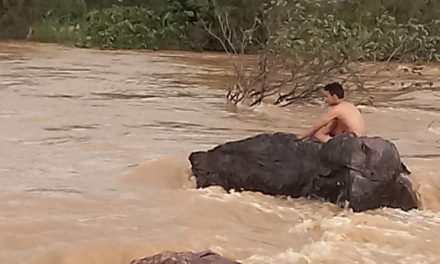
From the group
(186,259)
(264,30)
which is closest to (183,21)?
(264,30)

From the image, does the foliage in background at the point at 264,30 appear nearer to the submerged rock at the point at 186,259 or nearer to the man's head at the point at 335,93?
the man's head at the point at 335,93

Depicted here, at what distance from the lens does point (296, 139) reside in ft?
33.3

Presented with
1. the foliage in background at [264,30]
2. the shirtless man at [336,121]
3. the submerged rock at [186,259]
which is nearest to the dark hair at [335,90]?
the shirtless man at [336,121]

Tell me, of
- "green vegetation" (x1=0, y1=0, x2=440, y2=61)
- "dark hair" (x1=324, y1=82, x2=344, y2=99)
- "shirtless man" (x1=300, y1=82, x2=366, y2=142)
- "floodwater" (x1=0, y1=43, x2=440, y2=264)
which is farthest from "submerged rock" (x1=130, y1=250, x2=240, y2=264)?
"green vegetation" (x1=0, y1=0, x2=440, y2=61)

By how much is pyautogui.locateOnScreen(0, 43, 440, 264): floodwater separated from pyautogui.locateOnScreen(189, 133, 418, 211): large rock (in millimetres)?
150

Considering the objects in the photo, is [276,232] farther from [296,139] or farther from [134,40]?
[134,40]

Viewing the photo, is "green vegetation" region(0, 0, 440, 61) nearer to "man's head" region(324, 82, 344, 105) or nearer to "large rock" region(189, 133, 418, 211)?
"man's head" region(324, 82, 344, 105)

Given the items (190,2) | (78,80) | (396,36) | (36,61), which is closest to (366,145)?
(78,80)

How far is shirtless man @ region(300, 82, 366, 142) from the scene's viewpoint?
10250mm

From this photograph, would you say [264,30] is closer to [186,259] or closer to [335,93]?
[335,93]

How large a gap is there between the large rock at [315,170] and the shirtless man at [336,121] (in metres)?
0.37

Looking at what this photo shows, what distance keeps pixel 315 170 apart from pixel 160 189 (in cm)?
169

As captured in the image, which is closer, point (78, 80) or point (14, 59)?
point (78, 80)

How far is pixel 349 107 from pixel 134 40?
25560 mm
